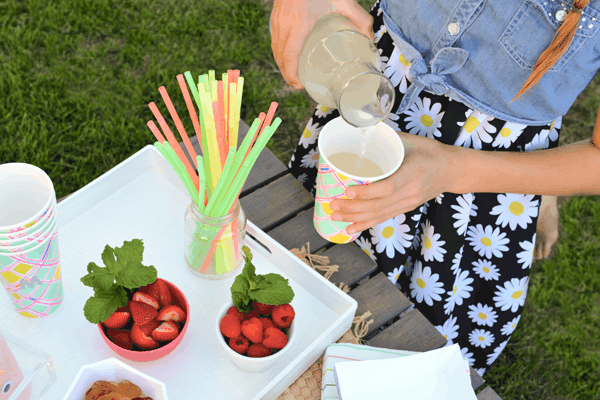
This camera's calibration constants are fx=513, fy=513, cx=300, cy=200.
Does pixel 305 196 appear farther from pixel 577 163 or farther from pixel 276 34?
pixel 577 163

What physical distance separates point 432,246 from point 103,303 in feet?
2.22

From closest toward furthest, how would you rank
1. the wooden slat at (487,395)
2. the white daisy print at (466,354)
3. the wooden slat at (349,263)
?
1. the wooden slat at (487,395)
2. the wooden slat at (349,263)
3. the white daisy print at (466,354)

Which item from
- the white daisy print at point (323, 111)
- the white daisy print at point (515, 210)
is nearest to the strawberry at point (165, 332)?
the white daisy print at point (323, 111)

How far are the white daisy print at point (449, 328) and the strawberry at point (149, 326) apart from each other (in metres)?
0.71

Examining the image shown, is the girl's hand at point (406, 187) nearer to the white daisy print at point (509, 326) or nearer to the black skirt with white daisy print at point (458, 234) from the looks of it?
the black skirt with white daisy print at point (458, 234)

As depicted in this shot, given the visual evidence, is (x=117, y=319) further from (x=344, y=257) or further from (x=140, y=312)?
(x=344, y=257)

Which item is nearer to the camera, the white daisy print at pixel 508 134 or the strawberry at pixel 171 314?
the strawberry at pixel 171 314

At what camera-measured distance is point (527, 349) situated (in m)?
1.67

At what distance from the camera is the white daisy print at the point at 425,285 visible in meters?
1.13

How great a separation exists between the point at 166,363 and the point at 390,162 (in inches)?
18.8

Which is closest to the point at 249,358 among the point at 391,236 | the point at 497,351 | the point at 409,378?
the point at 409,378

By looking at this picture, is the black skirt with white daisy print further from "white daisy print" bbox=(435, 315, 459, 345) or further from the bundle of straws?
the bundle of straws

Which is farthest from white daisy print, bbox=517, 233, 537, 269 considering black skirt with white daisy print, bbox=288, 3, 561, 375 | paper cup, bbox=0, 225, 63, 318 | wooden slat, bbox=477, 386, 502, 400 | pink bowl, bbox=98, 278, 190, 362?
paper cup, bbox=0, 225, 63, 318

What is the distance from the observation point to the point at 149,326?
0.72m
